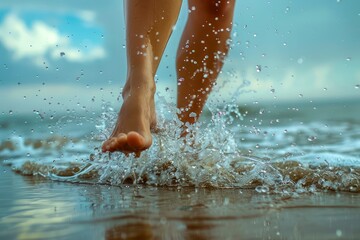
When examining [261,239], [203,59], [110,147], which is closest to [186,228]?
[261,239]

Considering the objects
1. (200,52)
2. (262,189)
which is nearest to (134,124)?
(262,189)

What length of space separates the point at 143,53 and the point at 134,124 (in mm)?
236

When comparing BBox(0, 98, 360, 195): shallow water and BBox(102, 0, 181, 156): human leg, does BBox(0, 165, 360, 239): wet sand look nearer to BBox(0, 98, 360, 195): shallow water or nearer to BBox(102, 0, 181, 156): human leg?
BBox(0, 98, 360, 195): shallow water

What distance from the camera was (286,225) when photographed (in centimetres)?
106

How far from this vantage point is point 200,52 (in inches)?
90.0

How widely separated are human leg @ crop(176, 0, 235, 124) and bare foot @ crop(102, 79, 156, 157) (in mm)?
405

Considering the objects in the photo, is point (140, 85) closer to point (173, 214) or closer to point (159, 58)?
point (159, 58)

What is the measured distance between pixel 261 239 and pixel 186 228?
0.14m

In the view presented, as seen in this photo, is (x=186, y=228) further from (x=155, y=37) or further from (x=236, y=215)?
(x=155, y=37)

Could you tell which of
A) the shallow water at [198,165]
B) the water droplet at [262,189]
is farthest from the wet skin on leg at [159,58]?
the water droplet at [262,189]

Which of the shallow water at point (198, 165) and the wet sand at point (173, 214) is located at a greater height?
the shallow water at point (198, 165)

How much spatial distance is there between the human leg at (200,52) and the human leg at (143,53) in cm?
34

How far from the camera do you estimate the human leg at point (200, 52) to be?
7.44 feet

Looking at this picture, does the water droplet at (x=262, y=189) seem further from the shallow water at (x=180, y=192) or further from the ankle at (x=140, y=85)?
the ankle at (x=140, y=85)
